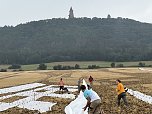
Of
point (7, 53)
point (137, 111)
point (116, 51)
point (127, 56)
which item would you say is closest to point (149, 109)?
point (137, 111)

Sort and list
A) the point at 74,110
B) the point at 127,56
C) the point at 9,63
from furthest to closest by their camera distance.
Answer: the point at 9,63 < the point at 127,56 < the point at 74,110

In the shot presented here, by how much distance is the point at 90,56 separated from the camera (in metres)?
170

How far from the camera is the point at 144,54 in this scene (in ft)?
537

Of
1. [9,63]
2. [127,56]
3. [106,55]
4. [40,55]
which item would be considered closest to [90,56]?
[106,55]

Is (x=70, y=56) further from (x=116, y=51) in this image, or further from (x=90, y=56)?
(x=116, y=51)

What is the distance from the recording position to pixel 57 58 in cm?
17888

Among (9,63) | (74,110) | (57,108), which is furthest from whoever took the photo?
(9,63)

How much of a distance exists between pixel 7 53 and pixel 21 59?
2378 cm

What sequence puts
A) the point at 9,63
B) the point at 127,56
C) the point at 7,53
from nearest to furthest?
the point at 127,56 → the point at 9,63 → the point at 7,53

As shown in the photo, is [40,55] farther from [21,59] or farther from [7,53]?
[7,53]

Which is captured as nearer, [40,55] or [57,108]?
[57,108]

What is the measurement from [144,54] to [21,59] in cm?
6473

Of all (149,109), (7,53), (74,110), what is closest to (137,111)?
(149,109)

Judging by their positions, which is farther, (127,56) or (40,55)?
(40,55)
